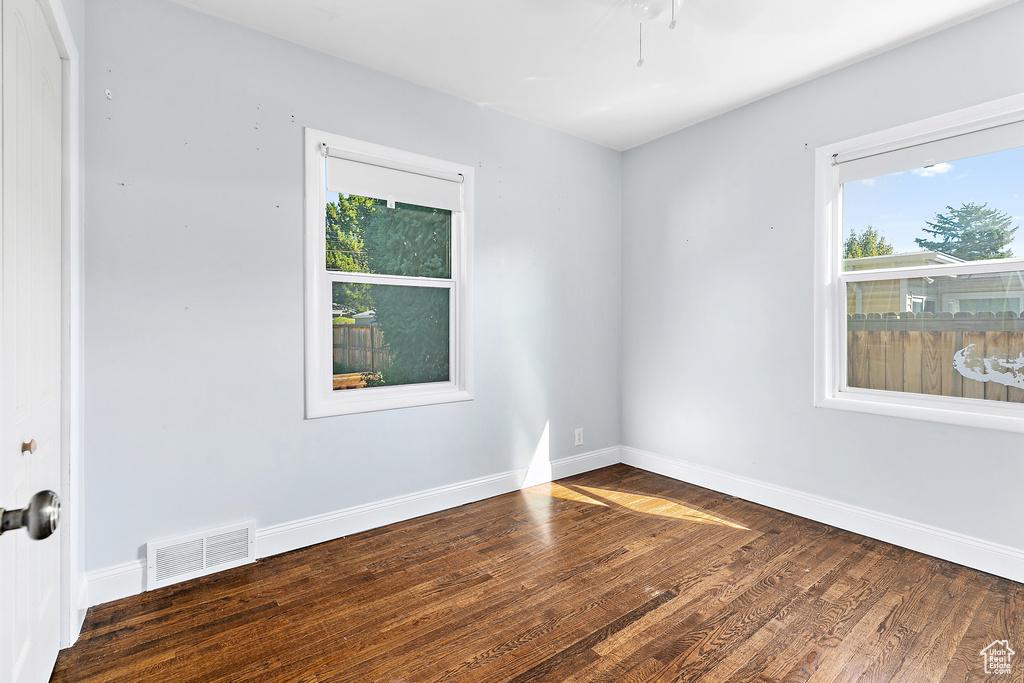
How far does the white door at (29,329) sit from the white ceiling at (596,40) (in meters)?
1.18

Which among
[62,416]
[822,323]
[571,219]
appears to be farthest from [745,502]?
[62,416]

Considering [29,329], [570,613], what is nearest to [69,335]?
[29,329]

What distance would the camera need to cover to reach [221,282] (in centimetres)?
241

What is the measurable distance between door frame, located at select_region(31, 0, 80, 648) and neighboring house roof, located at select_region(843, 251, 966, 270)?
12.4 feet

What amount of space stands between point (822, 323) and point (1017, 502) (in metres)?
1.18

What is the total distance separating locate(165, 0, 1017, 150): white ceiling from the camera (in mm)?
2328

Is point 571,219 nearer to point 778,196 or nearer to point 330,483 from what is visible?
point 778,196

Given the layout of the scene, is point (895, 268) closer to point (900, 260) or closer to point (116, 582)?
point (900, 260)

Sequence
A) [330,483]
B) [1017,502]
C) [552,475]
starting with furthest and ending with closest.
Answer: [552,475], [330,483], [1017,502]

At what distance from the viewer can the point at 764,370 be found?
10.7ft

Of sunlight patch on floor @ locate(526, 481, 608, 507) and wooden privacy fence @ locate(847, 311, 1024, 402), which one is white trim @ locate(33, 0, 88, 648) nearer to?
sunlight patch on floor @ locate(526, 481, 608, 507)

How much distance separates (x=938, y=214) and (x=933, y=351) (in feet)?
2.35

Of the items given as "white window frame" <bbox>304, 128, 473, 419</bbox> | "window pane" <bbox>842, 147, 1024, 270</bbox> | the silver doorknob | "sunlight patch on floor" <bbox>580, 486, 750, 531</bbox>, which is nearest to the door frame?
"white window frame" <bbox>304, 128, 473, 419</bbox>

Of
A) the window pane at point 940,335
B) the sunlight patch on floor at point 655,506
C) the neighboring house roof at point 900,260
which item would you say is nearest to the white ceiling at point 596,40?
the neighboring house roof at point 900,260
